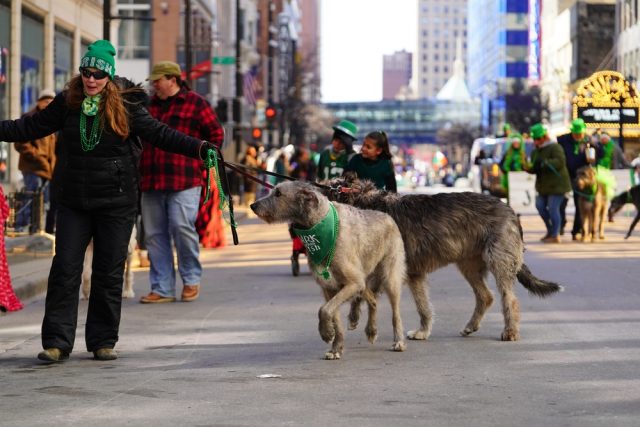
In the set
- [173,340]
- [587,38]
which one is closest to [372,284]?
[173,340]

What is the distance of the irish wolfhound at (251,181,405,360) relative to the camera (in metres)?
9.39

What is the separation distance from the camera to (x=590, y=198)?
23.5m

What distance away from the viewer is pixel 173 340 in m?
10.7

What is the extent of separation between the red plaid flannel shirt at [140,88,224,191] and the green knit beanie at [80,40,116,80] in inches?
155

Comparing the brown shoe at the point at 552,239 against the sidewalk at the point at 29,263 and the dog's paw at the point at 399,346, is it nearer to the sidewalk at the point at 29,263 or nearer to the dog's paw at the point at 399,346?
the sidewalk at the point at 29,263

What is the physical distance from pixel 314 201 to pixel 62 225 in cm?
155

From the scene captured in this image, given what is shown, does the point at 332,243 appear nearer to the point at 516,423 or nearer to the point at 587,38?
the point at 516,423

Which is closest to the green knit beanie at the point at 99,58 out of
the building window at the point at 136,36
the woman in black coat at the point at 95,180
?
the woman in black coat at the point at 95,180

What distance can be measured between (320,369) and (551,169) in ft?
47.5

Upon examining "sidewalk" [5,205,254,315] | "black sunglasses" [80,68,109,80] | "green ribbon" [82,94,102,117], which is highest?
"black sunglasses" [80,68,109,80]

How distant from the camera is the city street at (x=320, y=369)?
7.22m

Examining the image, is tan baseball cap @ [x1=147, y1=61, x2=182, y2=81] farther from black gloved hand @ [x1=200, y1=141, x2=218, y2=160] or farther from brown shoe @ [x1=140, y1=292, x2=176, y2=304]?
black gloved hand @ [x1=200, y1=141, x2=218, y2=160]

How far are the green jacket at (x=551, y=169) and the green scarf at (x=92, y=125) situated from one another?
561 inches

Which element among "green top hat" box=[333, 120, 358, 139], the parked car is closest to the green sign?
the parked car
